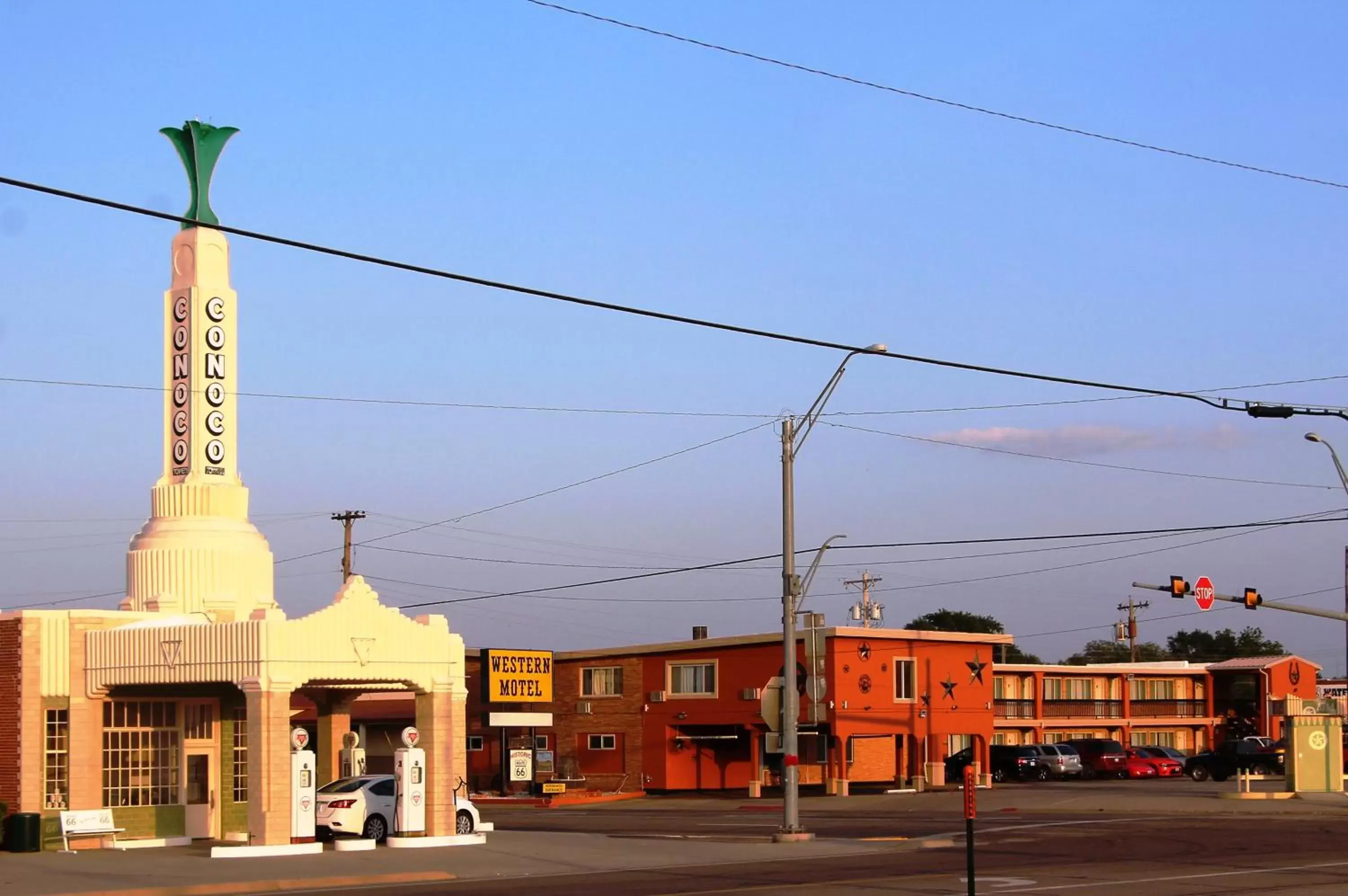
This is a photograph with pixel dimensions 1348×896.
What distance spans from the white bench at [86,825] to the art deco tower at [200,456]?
5442 mm

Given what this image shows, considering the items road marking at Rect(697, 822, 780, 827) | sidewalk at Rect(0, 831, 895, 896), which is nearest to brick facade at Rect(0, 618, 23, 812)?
sidewalk at Rect(0, 831, 895, 896)

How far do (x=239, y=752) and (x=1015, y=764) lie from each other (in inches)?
1546

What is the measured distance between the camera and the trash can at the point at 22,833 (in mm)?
32812

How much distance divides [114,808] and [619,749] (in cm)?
3816

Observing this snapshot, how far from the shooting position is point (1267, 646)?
172m

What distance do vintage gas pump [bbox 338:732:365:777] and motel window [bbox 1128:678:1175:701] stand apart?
180 ft

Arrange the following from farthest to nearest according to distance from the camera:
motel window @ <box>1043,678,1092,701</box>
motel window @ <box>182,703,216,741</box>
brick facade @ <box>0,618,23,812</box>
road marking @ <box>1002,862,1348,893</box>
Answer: motel window @ <box>1043,678,1092,701</box>
motel window @ <box>182,703,216,741</box>
brick facade @ <box>0,618,23,812</box>
road marking @ <box>1002,862,1348,893</box>

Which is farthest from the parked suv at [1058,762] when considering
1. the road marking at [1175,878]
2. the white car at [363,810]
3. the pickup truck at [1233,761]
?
the road marking at [1175,878]

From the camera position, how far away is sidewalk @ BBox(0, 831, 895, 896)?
26203 millimetres

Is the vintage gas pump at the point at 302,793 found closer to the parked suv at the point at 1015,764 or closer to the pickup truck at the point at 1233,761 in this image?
the parked suv at the point at 1015,764

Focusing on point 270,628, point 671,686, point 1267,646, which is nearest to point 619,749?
point 671,686

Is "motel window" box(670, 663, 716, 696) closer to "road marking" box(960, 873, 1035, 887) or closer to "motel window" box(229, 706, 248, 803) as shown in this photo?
"motel window" box(229, 706, 248, 803)

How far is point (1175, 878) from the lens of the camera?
24.4m

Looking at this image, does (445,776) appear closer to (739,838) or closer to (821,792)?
(739,838)
